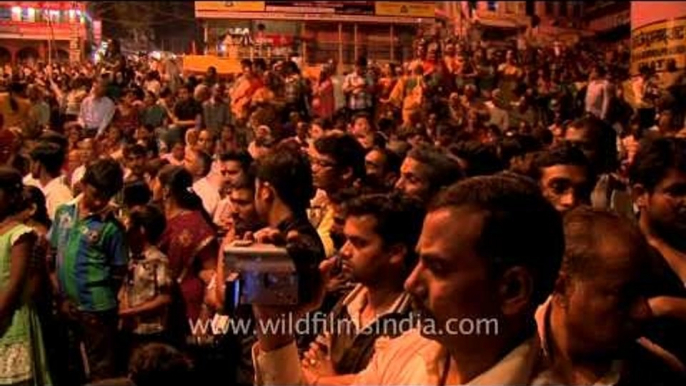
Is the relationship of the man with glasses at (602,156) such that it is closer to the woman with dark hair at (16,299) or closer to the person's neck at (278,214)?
the person's neck at (278,214)

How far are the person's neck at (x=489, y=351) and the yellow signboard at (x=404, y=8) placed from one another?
4376mm

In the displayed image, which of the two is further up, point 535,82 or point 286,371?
point 535,82

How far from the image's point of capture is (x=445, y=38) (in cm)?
796

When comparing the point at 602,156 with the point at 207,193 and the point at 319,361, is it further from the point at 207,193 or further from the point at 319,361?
the point at 207,193

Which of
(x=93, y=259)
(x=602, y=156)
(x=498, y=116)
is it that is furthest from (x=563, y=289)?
(x=498, y=116)

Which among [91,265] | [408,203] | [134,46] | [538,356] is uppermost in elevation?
[134,46]

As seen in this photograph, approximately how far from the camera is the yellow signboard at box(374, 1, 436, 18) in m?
6.09

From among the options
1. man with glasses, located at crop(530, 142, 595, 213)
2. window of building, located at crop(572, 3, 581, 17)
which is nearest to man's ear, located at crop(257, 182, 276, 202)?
man with glasses, located at crop(530, 142, 595, 213)

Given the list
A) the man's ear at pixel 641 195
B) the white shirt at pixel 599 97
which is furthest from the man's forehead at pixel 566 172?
the white shirt at pixel 599 97

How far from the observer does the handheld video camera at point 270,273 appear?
209 cm

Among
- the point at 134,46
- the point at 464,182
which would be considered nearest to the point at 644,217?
the point at 464,182

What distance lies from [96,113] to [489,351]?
14.9 ft

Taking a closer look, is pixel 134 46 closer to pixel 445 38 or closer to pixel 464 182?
pixel 445 38

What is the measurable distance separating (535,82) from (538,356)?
367 inches
